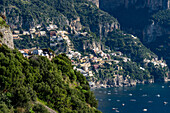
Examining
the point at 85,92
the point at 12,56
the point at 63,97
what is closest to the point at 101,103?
the point at 85,92

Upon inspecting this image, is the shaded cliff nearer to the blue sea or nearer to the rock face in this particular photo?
the rock face

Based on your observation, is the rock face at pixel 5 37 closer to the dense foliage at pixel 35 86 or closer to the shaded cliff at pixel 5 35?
the shaded cliff at pixel 5 35

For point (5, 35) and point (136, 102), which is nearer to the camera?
point (5, 35)

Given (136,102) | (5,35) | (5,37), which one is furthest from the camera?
(136,102)

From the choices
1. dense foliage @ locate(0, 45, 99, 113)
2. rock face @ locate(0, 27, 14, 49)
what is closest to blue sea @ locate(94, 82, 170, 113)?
dense foliage @ locate(0, 45, 99, 113)

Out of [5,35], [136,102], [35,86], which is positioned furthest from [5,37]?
[136,102]

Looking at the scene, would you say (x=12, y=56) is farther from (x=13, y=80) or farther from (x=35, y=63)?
(x=35, y=63)

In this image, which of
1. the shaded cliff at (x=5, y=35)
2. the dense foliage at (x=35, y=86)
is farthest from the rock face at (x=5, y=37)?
the dense foliage at (x=35, y=86)

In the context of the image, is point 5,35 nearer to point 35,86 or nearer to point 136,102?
point 35,86
